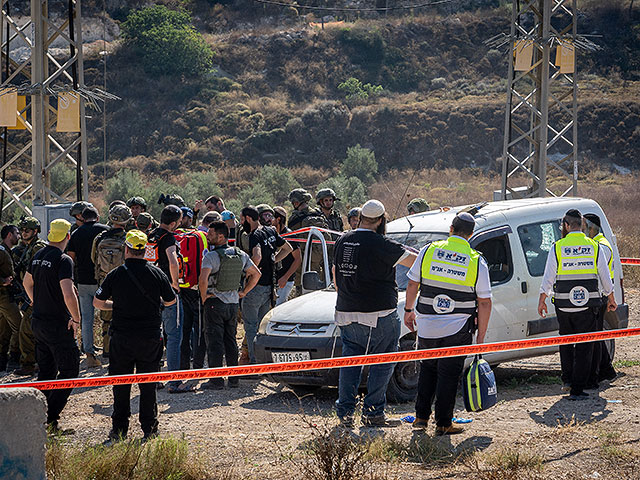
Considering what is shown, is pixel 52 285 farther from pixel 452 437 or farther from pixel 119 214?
pixel 452 437

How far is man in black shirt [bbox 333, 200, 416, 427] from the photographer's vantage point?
6.47 meters

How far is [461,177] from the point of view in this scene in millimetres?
43188

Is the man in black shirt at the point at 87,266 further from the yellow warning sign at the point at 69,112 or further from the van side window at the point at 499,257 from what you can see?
the van side window at the point at 499,257

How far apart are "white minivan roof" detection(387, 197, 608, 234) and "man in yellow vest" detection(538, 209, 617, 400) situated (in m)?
0.75

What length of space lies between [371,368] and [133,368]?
1897 millimetres

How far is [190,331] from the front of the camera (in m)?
9.08

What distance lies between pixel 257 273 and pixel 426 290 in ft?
8.79

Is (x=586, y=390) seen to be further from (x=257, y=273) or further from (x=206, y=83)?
(x=206, y=83)

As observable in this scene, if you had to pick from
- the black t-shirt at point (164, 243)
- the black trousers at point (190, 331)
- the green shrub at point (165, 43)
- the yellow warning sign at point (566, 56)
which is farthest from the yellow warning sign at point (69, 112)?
the green shrub at point (165, 43)

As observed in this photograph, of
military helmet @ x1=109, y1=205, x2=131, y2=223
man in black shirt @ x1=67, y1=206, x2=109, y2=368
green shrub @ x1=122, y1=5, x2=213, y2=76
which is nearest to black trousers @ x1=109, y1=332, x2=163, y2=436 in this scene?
military helmet @ x1=109, y1=205, x2=131, y2=223

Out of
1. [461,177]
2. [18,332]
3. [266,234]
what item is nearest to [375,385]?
[266,234]

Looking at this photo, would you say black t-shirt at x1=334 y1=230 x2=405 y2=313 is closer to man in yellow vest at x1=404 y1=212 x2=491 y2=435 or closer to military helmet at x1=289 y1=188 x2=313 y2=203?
man in yellow vest at x1=404 y1=212 x2=491 y2=435

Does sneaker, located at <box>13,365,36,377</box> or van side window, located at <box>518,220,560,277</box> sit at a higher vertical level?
van side window, located at <box>518,220,560,277</box>

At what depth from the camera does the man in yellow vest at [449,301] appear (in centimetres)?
627
